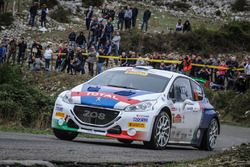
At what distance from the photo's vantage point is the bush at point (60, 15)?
2213 inches

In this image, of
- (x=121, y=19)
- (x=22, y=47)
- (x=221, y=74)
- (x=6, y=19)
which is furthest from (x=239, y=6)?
(x=221, y=74)

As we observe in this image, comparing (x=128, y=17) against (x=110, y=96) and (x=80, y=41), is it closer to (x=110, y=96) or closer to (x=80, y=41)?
(x=80, y=41)

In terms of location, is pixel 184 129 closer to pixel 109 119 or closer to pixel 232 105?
pixel 109 119

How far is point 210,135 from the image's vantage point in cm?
1697

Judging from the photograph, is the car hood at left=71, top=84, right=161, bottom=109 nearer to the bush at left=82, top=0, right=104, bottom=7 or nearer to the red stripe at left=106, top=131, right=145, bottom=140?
the red stripe at left=106, top=131, right=145, bottom=140

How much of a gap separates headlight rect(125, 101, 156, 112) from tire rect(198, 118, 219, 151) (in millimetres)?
3015

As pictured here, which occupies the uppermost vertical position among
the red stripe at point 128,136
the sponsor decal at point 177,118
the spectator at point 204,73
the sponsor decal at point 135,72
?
the sponsor decal at point 135,72

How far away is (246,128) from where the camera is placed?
29.5 m

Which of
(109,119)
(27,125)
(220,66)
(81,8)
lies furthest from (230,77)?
(81,8)

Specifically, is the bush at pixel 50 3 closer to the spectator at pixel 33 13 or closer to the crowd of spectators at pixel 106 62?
the spectator at pixel 33 13

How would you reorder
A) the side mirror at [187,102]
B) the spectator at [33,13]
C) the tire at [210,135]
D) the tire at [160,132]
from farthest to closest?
the spectator at [33,13], the tire at [210,135], the side mirror at [187,102], the tire at [160,132]

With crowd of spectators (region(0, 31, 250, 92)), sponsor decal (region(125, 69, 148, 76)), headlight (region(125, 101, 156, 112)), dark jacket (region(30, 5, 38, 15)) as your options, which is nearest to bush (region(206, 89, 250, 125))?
crowd of spectators (region(0, 31, 250, 92))

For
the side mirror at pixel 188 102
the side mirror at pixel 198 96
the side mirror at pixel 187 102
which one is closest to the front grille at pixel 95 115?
the side mirror at pixel 187 102

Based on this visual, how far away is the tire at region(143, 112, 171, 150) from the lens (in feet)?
46.2
